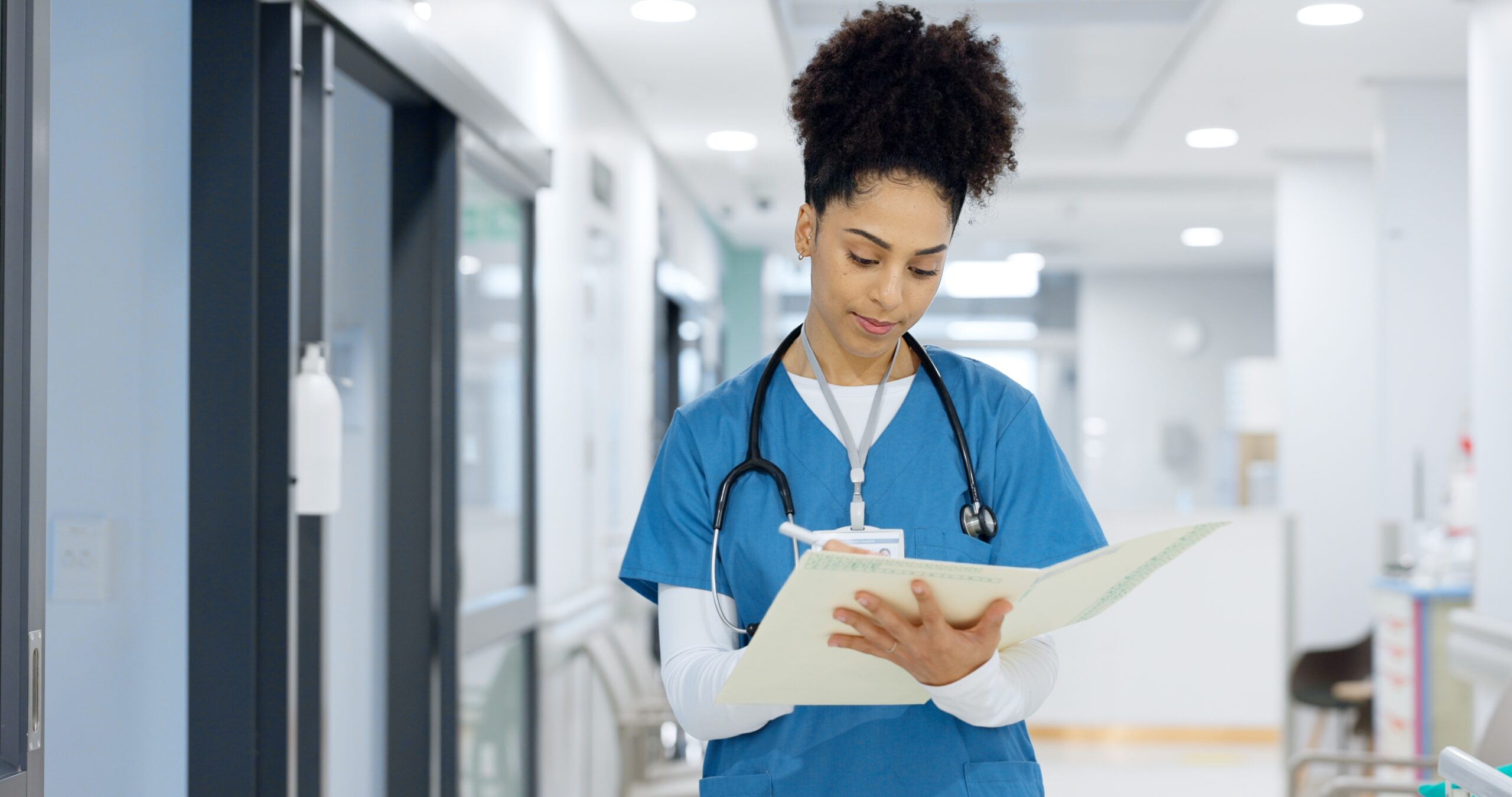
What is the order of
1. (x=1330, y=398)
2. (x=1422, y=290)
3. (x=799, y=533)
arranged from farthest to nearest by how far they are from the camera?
(x=1330, y=398) < (x=1422, y=290) < (x=799, y=533)

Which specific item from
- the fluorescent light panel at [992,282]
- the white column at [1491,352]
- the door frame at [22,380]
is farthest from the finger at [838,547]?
the fluorescent light panel at [992,282]

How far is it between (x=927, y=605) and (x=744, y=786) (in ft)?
1.13

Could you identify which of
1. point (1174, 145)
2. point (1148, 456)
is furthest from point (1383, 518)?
point (1148, 456)

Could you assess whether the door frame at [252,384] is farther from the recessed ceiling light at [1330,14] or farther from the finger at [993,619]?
→ the recessed ceiling light at [1330,14]

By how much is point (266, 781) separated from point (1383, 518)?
13.5 feet

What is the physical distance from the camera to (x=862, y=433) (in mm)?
1347

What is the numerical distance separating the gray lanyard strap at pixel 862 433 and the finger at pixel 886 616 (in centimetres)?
19

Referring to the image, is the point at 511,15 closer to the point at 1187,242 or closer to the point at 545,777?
the point at 545,777

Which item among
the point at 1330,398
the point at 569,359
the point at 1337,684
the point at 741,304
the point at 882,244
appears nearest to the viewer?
the point at 882,244

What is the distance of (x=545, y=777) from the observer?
3.79 metres

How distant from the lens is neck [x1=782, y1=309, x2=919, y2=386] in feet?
4.48

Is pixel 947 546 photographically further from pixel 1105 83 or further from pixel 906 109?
pixel 1105 83

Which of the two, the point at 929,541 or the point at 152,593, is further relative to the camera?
the point at 152,593

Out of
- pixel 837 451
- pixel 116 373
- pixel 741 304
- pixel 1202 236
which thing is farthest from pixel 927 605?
pixel 1202 236
